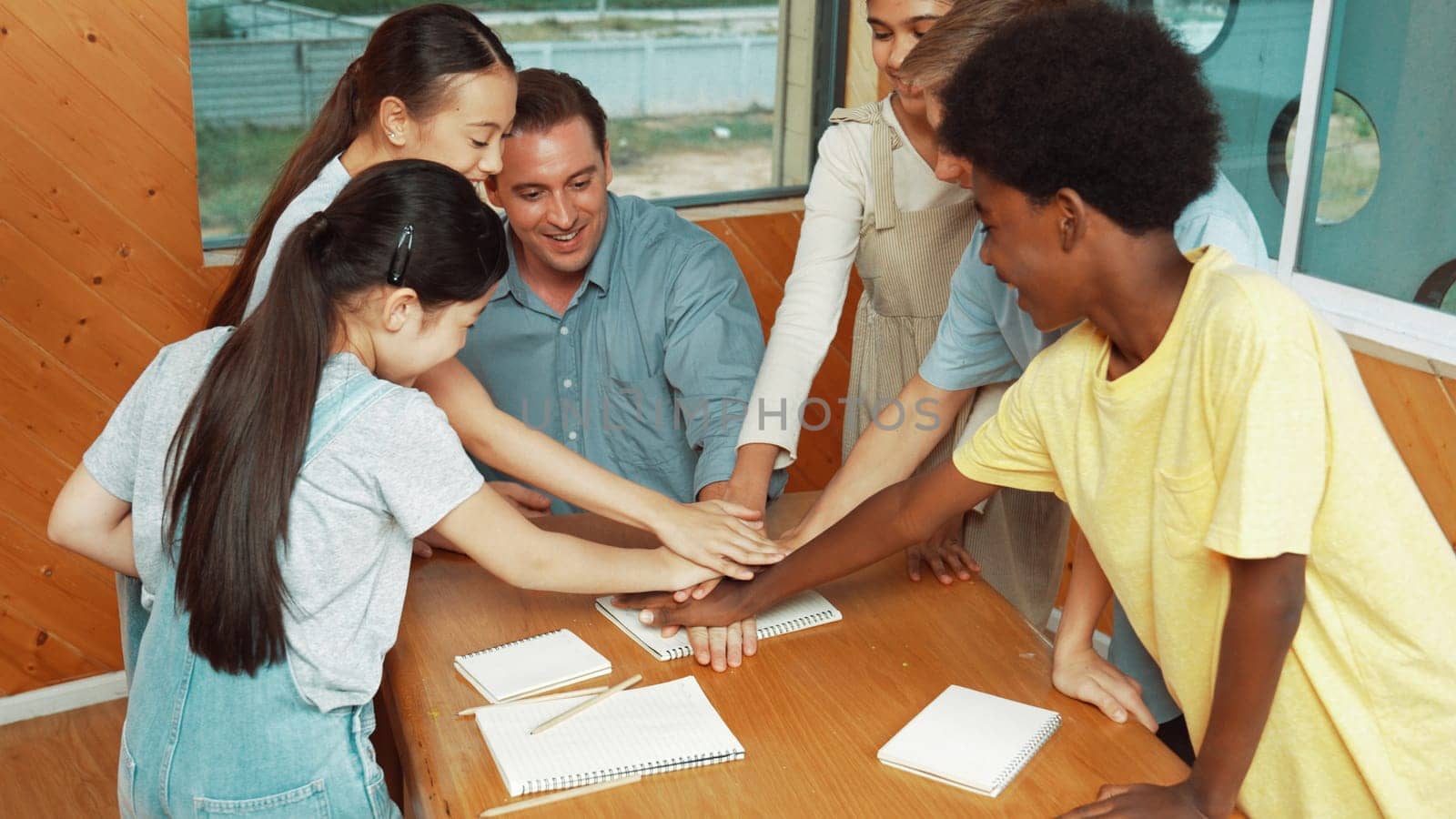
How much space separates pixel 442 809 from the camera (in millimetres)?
1286

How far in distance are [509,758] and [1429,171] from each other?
2134 mm

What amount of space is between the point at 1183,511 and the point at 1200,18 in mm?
2122

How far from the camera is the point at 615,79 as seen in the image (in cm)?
361

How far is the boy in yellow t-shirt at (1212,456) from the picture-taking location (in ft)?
3.80

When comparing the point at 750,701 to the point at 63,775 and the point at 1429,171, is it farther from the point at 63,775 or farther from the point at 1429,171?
the point at 63,775

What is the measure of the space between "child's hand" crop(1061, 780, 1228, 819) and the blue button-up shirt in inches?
47.8

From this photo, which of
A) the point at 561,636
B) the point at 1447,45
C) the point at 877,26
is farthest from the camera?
the point at 1447,45

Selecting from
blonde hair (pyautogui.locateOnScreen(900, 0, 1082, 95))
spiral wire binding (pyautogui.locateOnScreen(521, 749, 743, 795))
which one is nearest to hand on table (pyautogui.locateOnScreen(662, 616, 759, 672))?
spiral wire binding (pyautogui.locateOnScreen(521, 749, 743, 795))

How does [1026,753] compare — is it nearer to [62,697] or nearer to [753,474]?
[753,474]

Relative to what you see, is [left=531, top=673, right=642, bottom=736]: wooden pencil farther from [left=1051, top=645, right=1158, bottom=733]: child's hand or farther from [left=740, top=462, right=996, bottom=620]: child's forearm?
[left=1051, top=645, right=1158, bottom=733]: child's hand

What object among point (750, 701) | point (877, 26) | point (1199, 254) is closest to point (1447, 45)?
point (877, 26)

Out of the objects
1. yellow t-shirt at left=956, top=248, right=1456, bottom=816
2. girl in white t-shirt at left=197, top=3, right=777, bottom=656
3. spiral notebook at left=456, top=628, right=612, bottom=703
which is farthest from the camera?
girl in white t-shirt at left=197, top=3, right=777, bottom=656

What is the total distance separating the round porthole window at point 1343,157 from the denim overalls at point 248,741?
7.03 ft

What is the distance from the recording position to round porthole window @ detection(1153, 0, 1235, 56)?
117 inches
